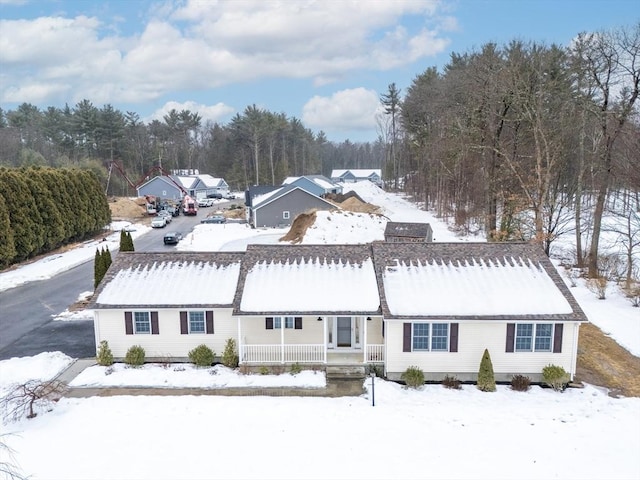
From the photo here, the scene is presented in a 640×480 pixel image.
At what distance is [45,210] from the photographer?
4003 centimetres

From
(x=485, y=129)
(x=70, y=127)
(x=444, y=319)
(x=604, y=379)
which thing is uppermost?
(x=70, y=127)

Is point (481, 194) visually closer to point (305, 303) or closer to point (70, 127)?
Answer: point (305, 303)

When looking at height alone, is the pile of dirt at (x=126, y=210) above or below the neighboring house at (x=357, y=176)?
below

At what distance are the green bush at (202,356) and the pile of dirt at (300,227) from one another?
24.0 meters

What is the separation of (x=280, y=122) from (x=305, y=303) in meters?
93.8

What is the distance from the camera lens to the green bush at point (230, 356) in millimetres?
17844

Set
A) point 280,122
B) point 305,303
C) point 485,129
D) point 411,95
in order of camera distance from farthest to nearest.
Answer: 1. point 280,122
2. point 411,95
3. point 485,129
4. point 305,303

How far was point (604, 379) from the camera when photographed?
16984 mm

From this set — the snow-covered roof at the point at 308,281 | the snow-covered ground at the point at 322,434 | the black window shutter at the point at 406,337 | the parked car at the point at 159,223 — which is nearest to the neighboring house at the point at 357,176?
the parked car at the point at 159,223

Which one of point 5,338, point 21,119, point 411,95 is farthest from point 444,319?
point 21,119

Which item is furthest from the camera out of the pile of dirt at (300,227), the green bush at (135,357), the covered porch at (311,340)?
the pile of dirt at (300,227)

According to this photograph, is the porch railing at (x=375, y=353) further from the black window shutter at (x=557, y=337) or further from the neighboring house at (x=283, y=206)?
the neighboring house at (x=283, y=206)

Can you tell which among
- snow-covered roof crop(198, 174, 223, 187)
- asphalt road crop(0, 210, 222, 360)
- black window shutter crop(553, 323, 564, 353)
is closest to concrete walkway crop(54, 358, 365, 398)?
asphalt road crop(0, 210, 222, 360)

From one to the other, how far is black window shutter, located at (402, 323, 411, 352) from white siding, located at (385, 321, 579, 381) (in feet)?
0.33
